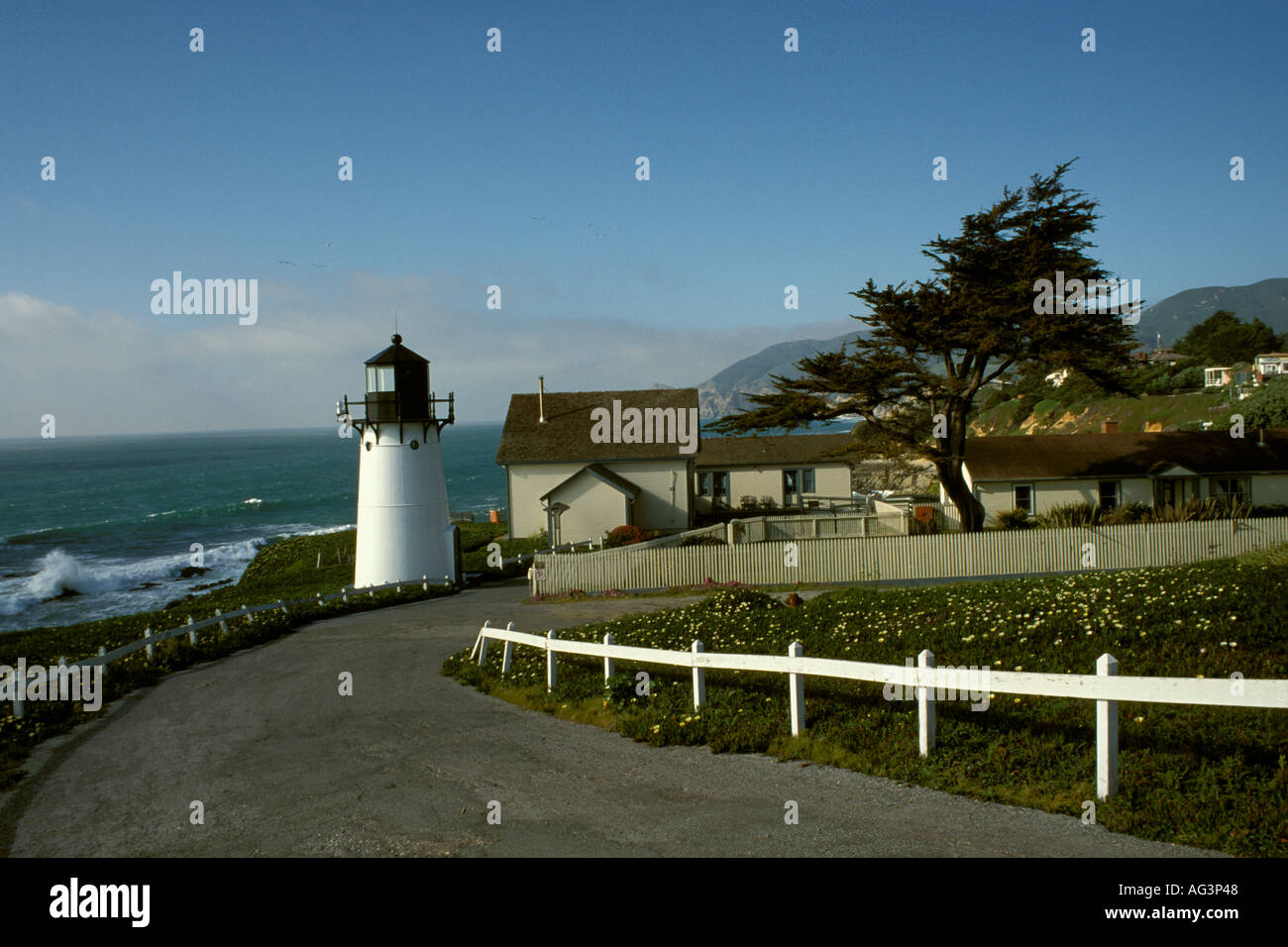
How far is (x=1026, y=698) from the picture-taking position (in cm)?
934

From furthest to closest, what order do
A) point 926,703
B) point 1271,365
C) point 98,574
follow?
point 1271,365, point 98,574, point 926,703

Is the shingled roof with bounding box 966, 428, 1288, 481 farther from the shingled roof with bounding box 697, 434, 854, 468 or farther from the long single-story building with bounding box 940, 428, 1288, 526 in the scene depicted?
the shingled roof with bounding box 697, 434, 854, 468

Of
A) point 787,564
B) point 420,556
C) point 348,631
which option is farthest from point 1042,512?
point 348,631

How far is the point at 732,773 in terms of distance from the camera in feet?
27.7

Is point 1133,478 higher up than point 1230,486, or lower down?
higher up

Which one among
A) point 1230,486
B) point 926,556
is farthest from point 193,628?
point 1230,486

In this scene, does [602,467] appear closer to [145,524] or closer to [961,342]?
[961,342]

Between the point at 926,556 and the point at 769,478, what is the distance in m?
19.2

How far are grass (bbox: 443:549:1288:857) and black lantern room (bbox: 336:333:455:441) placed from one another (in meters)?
16.2

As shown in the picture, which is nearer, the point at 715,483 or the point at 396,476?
the point at 396,476

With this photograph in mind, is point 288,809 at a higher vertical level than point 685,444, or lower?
lower
